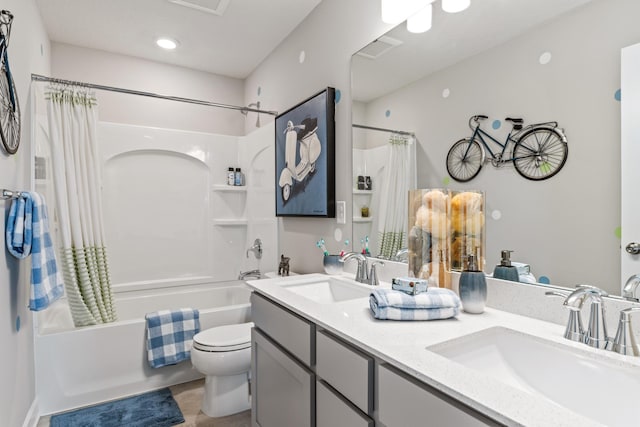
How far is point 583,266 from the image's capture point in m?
1.04

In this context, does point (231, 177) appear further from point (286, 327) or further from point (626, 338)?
point (626, 338)

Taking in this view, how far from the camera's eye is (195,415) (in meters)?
2.04

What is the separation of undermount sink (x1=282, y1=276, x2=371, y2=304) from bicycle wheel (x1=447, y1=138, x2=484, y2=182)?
0.67m

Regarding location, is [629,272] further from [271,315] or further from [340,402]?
[271,315]

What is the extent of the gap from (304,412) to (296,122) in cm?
180

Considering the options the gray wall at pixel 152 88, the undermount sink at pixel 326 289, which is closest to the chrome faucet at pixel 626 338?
the undermount sink at pixel 326 289

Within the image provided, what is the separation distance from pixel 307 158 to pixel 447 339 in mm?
1590

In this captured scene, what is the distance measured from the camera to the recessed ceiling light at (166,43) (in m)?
2.83

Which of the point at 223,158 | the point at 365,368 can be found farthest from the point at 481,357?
the point at 223,158

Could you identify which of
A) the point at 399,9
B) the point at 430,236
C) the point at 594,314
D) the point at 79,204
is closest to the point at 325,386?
the point at 430,236

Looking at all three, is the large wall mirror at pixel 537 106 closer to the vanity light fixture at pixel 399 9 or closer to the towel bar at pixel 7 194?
the vanity light fixture at pixel 399 9

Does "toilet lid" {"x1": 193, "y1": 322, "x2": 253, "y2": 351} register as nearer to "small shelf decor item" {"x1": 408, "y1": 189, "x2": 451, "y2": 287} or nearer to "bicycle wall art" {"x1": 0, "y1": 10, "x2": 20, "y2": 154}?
"small shelf decor item" {"x1": 408, "y1": 189, "x2": 451, "y2": 287}

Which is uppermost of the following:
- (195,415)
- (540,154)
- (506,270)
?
(540,154)

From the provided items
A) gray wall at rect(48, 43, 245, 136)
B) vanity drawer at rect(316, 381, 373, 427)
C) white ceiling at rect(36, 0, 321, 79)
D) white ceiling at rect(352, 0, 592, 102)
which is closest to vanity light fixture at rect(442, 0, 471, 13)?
white ceiling at rect(352, 0, 592, 102)
